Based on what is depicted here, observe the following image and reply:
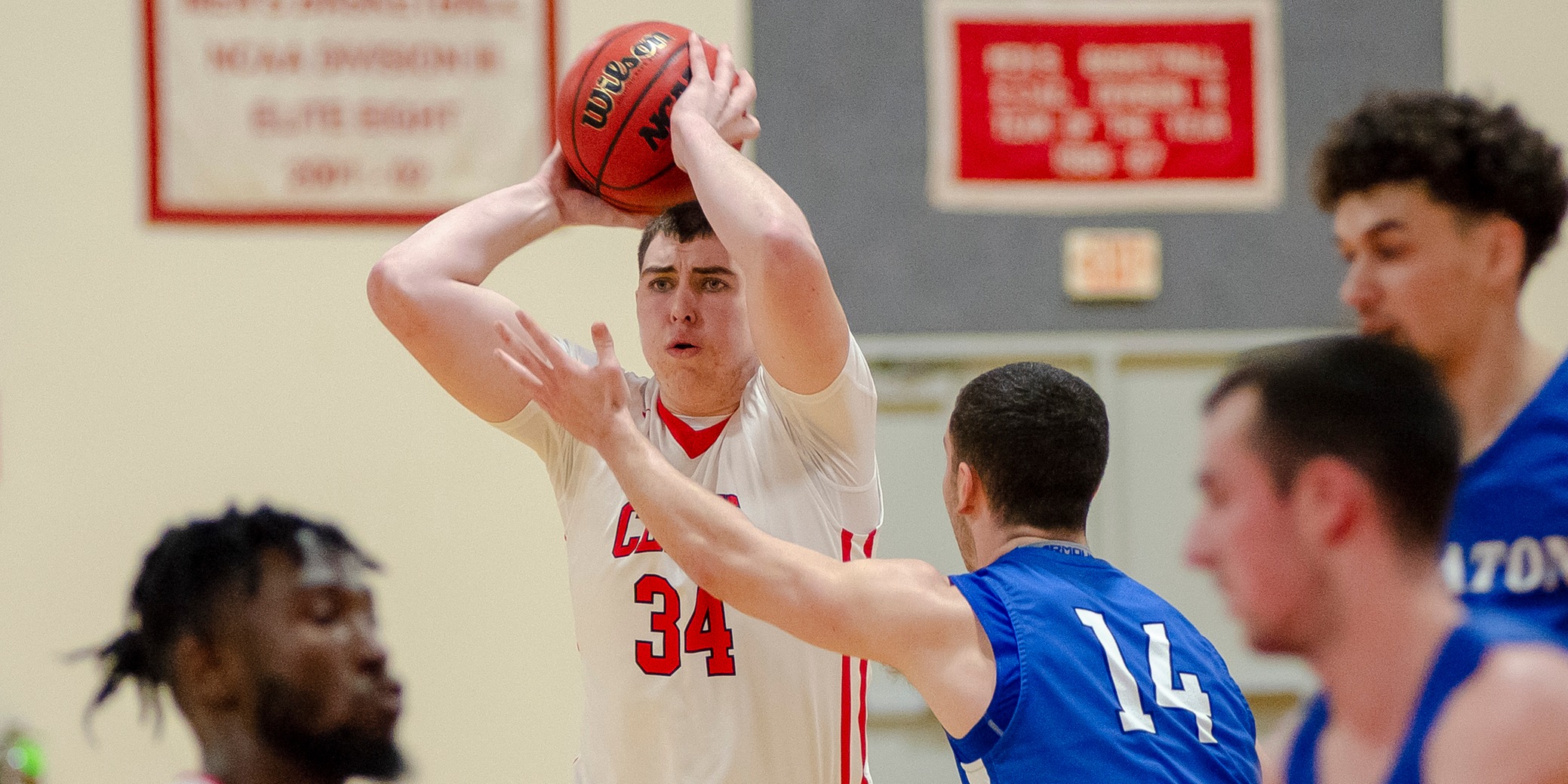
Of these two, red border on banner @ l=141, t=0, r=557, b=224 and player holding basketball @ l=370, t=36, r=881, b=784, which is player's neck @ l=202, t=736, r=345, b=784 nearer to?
player holding basketball @ l=370, t=36, r=881, b=784

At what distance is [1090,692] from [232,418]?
13.2 feet

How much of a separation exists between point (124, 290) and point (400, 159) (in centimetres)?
117

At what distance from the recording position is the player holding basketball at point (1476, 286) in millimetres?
1431

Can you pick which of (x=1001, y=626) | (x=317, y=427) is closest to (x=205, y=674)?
(x=1001, y=626)

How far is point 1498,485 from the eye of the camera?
160 centimetres

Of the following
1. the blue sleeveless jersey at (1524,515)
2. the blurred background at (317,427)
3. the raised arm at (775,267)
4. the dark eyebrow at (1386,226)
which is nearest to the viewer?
the dark eyebrow at (1386,226)

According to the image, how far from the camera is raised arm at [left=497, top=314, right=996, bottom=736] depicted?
2.11m

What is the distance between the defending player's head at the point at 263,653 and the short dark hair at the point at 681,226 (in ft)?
4.65

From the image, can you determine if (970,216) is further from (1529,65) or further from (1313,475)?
(1313,475)

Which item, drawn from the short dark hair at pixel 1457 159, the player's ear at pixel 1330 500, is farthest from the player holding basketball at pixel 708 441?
the player's ear at pixel 1330 500

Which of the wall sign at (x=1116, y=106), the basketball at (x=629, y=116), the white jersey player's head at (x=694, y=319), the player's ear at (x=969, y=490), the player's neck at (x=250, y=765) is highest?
the wall sign at (x=1116, y=106)

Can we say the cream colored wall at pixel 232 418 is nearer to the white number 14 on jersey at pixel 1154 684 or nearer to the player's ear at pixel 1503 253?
the white number 14 on jersey at pixel 1154 684

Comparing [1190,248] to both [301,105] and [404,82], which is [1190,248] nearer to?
[404,82]

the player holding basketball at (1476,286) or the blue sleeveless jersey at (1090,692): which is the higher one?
the player holding basketball at (1476,286)
